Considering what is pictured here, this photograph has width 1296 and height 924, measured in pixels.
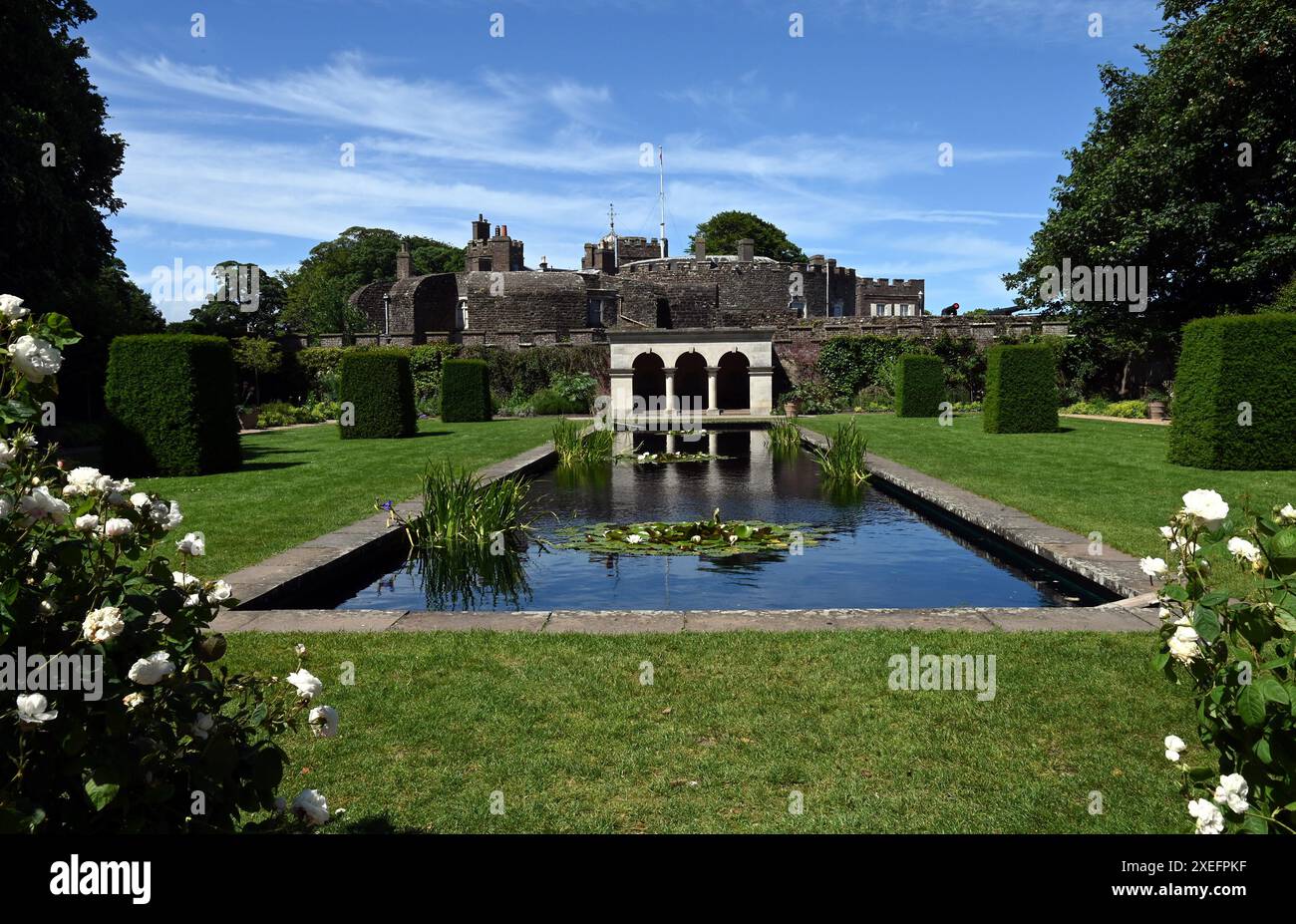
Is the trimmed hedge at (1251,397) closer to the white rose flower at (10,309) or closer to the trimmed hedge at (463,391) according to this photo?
the white rose flower at (10,309)

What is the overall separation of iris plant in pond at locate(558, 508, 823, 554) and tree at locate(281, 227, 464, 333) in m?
48.5

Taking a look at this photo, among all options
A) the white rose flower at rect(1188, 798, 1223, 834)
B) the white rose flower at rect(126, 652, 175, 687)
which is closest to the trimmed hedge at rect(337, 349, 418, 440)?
the white rose flower at rect(126, 652, 175, 687)

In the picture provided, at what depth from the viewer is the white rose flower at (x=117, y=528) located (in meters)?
2.08

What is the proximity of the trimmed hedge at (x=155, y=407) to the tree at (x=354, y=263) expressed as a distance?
134 feet

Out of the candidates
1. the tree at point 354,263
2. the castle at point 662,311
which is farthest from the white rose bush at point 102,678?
the tree at point 354,263

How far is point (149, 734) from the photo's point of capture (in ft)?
7.08

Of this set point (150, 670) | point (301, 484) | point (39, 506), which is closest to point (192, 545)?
point (39, 506)

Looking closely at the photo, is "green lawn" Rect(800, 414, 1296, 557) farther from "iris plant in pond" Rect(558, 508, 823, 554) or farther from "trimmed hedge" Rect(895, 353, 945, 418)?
"trimmed hedge" Rect(895, 353, 945, 418)

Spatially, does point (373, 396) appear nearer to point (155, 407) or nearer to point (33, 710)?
point (155, 407)

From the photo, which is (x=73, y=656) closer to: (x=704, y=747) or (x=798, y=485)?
(x=704, y=747)

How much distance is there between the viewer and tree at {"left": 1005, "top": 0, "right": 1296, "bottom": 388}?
2145 cm

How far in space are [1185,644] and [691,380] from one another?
35.2m

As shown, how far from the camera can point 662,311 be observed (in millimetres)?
44125
